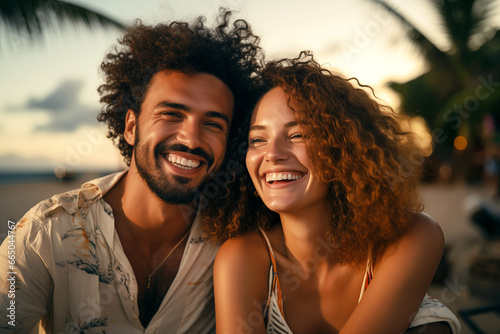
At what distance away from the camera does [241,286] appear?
2.37 m

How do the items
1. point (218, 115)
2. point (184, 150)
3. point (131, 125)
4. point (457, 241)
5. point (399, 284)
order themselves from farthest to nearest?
point (457, 241), point (131, 125), point (218, 115), point (184, 150), point (399, 284)

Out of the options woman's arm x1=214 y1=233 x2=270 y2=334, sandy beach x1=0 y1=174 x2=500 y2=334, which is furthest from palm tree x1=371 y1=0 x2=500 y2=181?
woman's arm x1=214 y1=233 x2=270 y2=334

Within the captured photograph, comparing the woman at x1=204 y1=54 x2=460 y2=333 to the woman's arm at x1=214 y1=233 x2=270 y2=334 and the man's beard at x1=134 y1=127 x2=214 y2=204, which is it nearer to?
the woman's arm at x1=214 y1=233 x2=270 y2=334

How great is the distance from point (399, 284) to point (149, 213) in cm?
186

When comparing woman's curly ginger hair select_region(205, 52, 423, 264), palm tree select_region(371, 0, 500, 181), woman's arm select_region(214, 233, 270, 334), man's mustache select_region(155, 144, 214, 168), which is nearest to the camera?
woman's arm select_region(214, 233, 270, 334)

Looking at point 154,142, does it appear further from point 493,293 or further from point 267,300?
point 493,293

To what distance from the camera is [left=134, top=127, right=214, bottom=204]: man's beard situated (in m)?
2.84

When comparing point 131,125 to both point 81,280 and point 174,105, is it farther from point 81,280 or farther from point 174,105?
point 81,280

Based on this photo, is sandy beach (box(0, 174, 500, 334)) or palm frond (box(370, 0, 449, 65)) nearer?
sandy beach (box(0, 174, 500, 334))

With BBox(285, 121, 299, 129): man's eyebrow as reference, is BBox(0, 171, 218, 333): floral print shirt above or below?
below

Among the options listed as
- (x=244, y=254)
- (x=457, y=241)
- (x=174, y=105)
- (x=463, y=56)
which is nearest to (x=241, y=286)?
(x=244, y=254)

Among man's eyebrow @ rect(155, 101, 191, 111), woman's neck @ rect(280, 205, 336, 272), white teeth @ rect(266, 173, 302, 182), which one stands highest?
man's eyebrow @ rect(155, 101, 191, 111)

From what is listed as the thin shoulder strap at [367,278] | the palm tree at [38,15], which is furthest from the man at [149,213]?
the palm tree at [38,15]

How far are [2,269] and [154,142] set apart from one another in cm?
127
